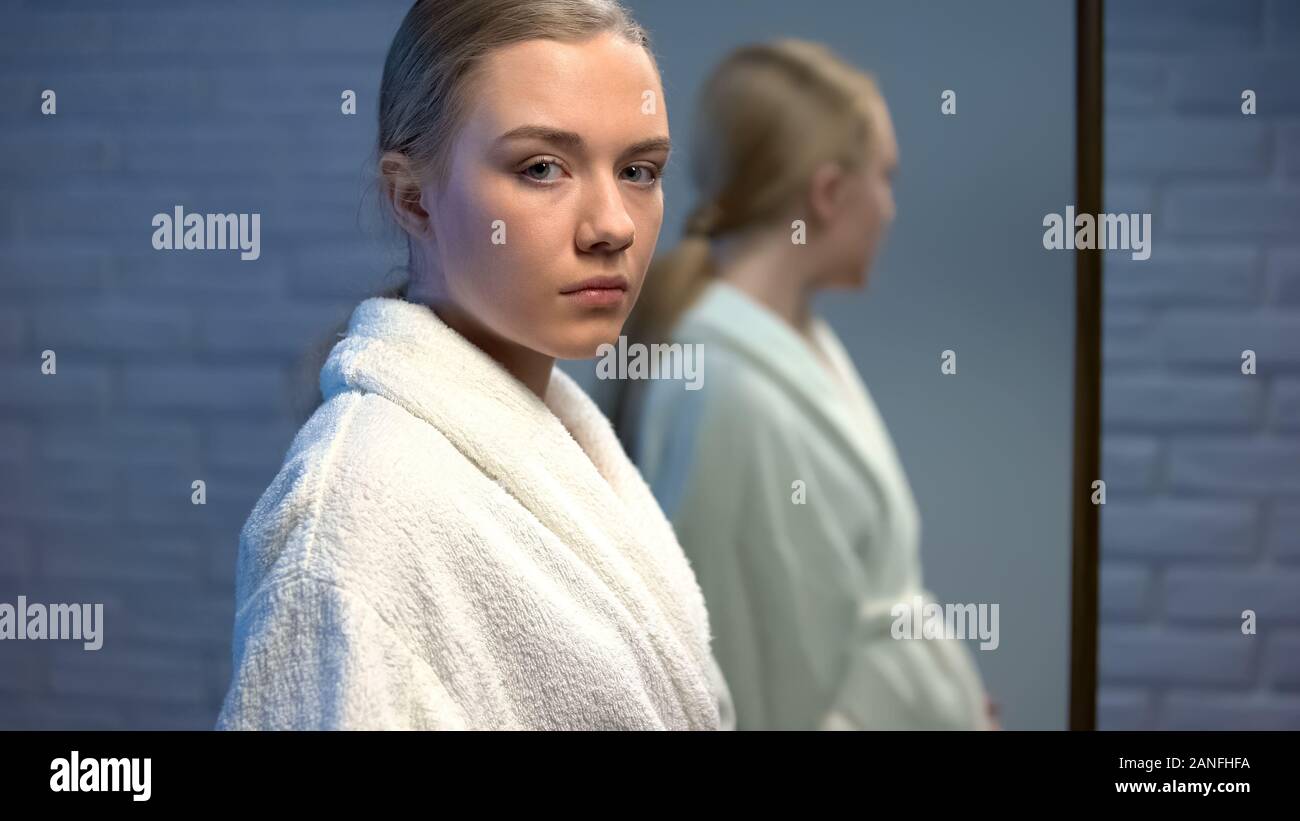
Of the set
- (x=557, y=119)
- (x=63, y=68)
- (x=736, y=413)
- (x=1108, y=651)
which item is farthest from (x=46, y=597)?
(x=1108, y=651)

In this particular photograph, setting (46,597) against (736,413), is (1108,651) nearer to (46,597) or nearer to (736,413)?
(736,413)

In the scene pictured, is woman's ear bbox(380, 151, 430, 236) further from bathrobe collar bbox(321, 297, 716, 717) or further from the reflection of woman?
the reflection of woman

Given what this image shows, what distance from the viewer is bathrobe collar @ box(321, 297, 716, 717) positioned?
0.55 meters

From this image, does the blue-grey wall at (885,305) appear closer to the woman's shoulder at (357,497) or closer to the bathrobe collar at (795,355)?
the bathrobe collar at (795,355)

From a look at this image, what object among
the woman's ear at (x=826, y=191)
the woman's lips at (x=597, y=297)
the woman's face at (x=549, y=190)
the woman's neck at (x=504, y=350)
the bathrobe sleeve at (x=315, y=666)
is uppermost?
the woman's ear at (x=826, y=191)

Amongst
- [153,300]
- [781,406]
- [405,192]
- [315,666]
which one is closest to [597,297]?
[405,192]

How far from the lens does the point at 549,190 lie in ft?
1.81

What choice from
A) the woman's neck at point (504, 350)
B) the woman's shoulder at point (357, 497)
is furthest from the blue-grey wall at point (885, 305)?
the woman's shoulder at point (357, 497)

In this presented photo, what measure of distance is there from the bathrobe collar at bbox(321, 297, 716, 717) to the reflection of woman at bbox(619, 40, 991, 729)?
406 millimetres

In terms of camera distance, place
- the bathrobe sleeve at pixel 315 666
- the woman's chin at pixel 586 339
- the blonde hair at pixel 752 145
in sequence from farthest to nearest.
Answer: the blonde hair at pixel 752 145, the woman's chin at pixel 586 339, the bathrobe sleeve at pixel 315 666

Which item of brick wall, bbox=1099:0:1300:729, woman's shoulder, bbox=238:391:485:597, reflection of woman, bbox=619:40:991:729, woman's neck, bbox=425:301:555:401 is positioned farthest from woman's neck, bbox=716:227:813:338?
woman's shoulder, bbox=238:391:485:597

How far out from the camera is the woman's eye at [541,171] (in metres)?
0.55

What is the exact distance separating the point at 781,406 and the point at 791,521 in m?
0.11

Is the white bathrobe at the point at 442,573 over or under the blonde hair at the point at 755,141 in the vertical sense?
under
